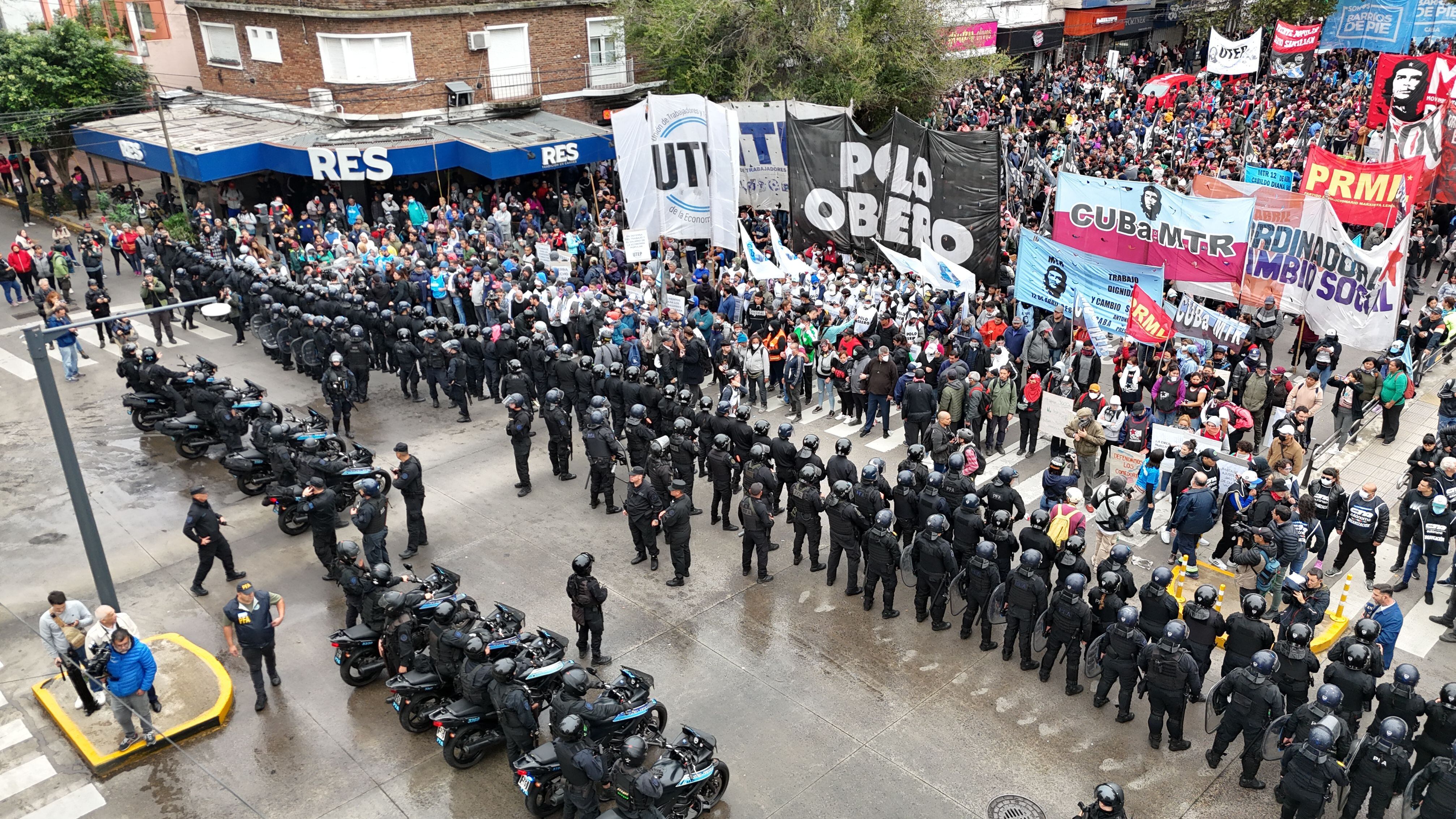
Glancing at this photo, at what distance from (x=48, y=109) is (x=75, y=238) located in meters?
4.56

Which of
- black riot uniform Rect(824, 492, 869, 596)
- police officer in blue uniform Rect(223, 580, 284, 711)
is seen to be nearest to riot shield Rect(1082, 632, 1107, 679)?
black riot uniform Rect(824, 492, 869, 596)

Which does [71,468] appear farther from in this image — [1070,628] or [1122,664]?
[1122,664]

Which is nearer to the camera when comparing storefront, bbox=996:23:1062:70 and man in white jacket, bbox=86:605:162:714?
man in white jacket, bbox=86:605:162:714

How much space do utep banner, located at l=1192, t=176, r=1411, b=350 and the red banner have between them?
4.54 feet

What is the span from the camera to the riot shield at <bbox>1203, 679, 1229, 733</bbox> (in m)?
9.68

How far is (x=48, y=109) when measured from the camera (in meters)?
32.3

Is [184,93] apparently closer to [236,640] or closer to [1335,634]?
[236,640]

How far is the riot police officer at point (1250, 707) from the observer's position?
9.22 m

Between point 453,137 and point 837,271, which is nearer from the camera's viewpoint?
point 837,271

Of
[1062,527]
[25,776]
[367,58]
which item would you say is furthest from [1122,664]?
[367,58]

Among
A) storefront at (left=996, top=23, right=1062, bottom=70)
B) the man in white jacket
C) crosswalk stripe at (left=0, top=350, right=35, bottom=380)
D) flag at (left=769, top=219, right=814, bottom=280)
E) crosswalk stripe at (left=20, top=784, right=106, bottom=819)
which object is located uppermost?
storefront at (left=996, top=23, right=1062, bottom=70)

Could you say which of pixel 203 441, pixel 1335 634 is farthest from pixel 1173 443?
pixel 203 441

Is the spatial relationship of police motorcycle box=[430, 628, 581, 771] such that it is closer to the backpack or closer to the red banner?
the backpack

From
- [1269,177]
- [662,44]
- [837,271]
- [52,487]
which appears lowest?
[52,487]
